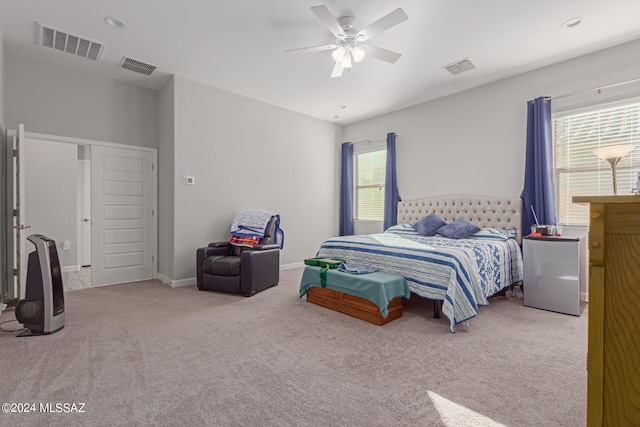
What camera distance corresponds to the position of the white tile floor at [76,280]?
14.8 ft

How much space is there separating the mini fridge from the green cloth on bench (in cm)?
154

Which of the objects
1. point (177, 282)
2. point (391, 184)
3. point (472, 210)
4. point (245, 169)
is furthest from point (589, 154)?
point (177, 282)

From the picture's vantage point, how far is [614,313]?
0.92 m

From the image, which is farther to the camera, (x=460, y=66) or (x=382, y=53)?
(x=460, y=66)

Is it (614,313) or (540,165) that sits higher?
(540,165)

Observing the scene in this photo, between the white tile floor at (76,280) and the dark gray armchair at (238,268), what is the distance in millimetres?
1857

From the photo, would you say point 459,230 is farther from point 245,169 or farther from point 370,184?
point 245,169

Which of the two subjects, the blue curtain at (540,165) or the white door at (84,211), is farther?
the white door at (84,211)

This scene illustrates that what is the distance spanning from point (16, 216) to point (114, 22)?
2.42 m

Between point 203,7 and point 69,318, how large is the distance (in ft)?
11.0

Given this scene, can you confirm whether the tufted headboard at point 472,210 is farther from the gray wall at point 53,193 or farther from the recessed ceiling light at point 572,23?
the gray wall at point 53,193

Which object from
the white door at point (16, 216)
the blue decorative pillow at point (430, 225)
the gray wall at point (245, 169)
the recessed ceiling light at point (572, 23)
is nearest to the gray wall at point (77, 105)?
the white door at point (16, 216)

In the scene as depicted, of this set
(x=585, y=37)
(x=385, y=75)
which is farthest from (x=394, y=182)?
(x=585, y=37)

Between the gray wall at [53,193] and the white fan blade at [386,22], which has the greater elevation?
the white fan blade at [386,22]
